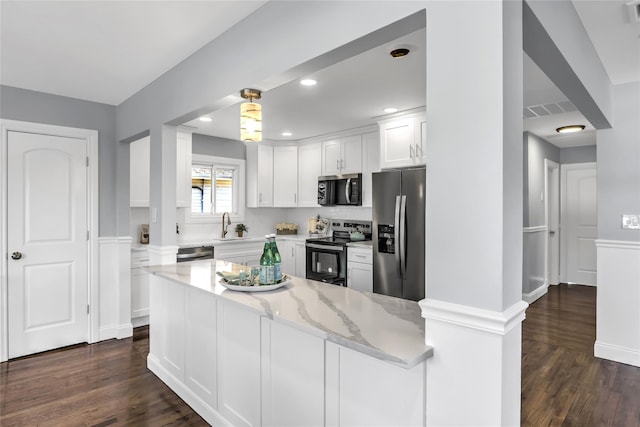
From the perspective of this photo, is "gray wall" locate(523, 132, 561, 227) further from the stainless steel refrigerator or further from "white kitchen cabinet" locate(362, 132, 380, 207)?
the stainless steel refrigerator

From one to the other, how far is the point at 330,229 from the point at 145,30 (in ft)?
12.5

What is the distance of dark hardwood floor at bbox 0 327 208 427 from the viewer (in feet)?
7.58

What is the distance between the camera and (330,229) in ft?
18.3

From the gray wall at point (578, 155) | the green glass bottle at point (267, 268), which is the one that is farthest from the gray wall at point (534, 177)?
the green glass bottle at point (267, 268)

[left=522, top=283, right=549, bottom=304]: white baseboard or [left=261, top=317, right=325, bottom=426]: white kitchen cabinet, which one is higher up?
[left=261, top=317, right=325, bottom=426]: white kitchen cabinet

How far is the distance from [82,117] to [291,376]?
3.37 m

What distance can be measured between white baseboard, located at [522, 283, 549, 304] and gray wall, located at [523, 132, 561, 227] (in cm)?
97

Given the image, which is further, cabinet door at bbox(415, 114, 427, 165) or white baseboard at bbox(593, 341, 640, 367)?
cabinet door at bbox(415, 114, 427, 165)

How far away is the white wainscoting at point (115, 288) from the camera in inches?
148

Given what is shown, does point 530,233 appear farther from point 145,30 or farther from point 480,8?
point 145,30

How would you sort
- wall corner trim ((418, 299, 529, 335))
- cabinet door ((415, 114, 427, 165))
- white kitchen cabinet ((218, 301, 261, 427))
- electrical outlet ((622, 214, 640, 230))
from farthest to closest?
cabinet door ((415, 114, 427, 165)), electrical outlet ((622, 214, 640, 230)), white kitchen cabinet ((218, 301, 261, 427)), wall corner trim ((418, 299, 529, 335))

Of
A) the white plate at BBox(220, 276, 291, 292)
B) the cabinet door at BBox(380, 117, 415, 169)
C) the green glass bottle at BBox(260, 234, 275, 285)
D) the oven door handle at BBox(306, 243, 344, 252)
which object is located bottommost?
the oven door handle at BBox(306, 243, 344, 252)

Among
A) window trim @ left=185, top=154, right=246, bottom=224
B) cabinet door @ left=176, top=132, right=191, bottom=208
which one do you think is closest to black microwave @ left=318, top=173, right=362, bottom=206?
window trim @ left=185, top=154, right=246, bottom=224

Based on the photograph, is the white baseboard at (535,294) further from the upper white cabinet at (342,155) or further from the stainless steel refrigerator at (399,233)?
the upper white cabinet at (342,155)
